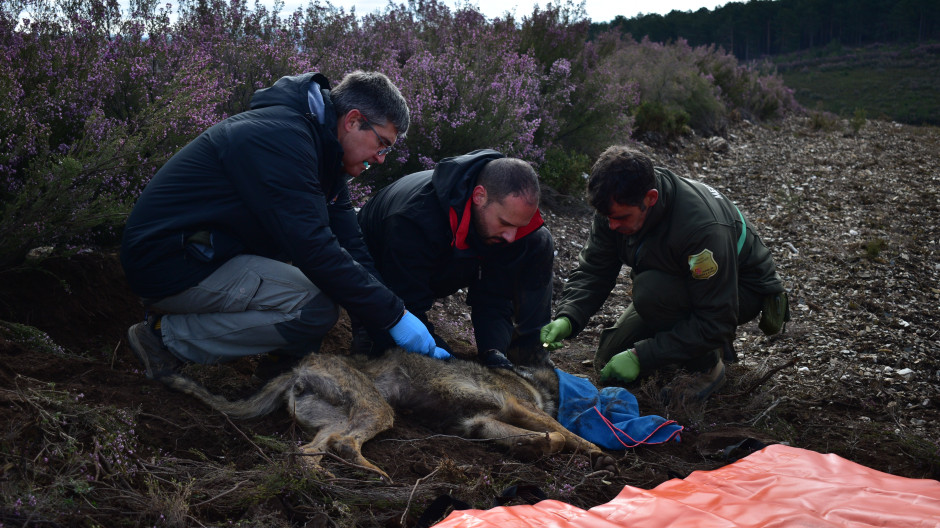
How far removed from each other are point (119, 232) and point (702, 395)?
400 cm

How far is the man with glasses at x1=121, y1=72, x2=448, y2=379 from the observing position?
3299mm

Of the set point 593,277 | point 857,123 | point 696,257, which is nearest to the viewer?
point 696,257

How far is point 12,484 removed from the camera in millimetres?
2037

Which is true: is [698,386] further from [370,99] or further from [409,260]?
[370,99]

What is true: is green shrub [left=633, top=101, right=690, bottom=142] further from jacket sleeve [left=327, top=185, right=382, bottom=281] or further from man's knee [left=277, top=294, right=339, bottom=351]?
man's knee [left=277, top=294, right=339, bottom=351]

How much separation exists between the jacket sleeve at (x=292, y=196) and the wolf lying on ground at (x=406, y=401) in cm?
47

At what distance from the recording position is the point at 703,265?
3998 millimetres

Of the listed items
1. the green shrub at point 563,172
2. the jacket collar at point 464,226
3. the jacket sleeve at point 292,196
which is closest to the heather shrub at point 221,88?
the green shrub at point 563,172

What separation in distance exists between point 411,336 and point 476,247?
0.77 m

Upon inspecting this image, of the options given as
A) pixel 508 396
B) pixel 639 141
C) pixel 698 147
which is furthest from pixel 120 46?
pixel 698 147

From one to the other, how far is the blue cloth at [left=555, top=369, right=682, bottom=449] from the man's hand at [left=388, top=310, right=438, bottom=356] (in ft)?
2.90

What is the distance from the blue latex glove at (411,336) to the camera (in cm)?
366

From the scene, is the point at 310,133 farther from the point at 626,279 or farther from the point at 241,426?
the point at 626,279

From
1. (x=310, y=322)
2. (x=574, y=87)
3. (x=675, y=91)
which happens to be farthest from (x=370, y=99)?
(x=675, y=91)
